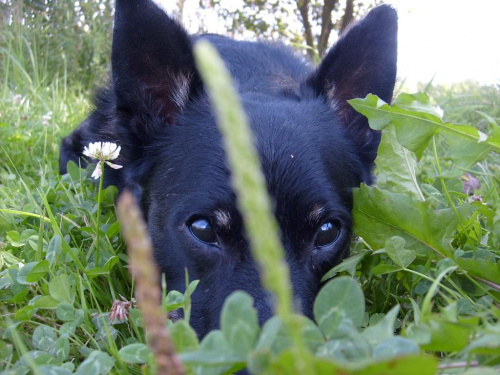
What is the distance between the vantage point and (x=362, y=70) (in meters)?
2.40

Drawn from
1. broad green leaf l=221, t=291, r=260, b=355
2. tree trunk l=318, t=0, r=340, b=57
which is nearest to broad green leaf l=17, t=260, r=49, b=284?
broad green leaf l=221, t=291, r=260, b=355

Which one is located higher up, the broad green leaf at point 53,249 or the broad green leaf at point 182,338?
the broad green leaf at point 182,338

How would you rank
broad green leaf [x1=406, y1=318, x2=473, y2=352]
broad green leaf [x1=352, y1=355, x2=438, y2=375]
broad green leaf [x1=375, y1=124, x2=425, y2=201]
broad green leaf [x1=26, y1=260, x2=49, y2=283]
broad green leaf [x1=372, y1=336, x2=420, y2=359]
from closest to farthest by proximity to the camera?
broad green leaf [x1=352, y1=355, x2=438, y2=375] → broad green leaf [x1=372, y1=336, x2=420, y2=359] → broad green leaf [x1=406, y1=318, x2=473, y2=352] → broad green leaf [x1=26, y1=260, x2=49, y2=283] → broad green leaf [x1=375, y1=124, x2=425, y2=201]

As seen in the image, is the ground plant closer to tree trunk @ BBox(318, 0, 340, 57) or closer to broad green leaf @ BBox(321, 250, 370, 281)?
broad green leaf @ BBox(321, 250, 370, 281)

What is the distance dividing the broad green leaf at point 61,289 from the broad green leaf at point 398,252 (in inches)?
41.7

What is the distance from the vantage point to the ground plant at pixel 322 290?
65 centimetres

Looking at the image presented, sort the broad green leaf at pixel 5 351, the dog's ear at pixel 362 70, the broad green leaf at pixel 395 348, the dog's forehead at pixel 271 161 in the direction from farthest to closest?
the dog's ear at pixel 362 70 → the dog's forehead at pixel 271 161 → the broad green leaf at pixel 5 351 → the broad green leaf at pixel 395 348

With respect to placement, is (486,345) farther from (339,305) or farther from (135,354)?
(135,354)

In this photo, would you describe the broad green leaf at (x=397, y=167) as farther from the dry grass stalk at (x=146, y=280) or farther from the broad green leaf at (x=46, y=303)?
the dry grass stalk at (x=146, y=280)

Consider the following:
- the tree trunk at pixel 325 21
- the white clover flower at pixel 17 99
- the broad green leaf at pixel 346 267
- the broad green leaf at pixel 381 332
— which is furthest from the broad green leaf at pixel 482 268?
the tree trunk at pixel 325 21

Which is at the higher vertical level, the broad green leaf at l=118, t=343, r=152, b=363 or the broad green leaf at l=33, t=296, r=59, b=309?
the broad green leaf at l=118, t=343, r=152, b=363

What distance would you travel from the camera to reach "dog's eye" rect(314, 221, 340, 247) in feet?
6.34

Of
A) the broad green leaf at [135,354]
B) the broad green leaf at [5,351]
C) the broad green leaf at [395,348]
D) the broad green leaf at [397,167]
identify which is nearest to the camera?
the broad green leaf at [395,348]

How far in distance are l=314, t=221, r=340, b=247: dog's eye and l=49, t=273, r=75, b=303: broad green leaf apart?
92 cm
